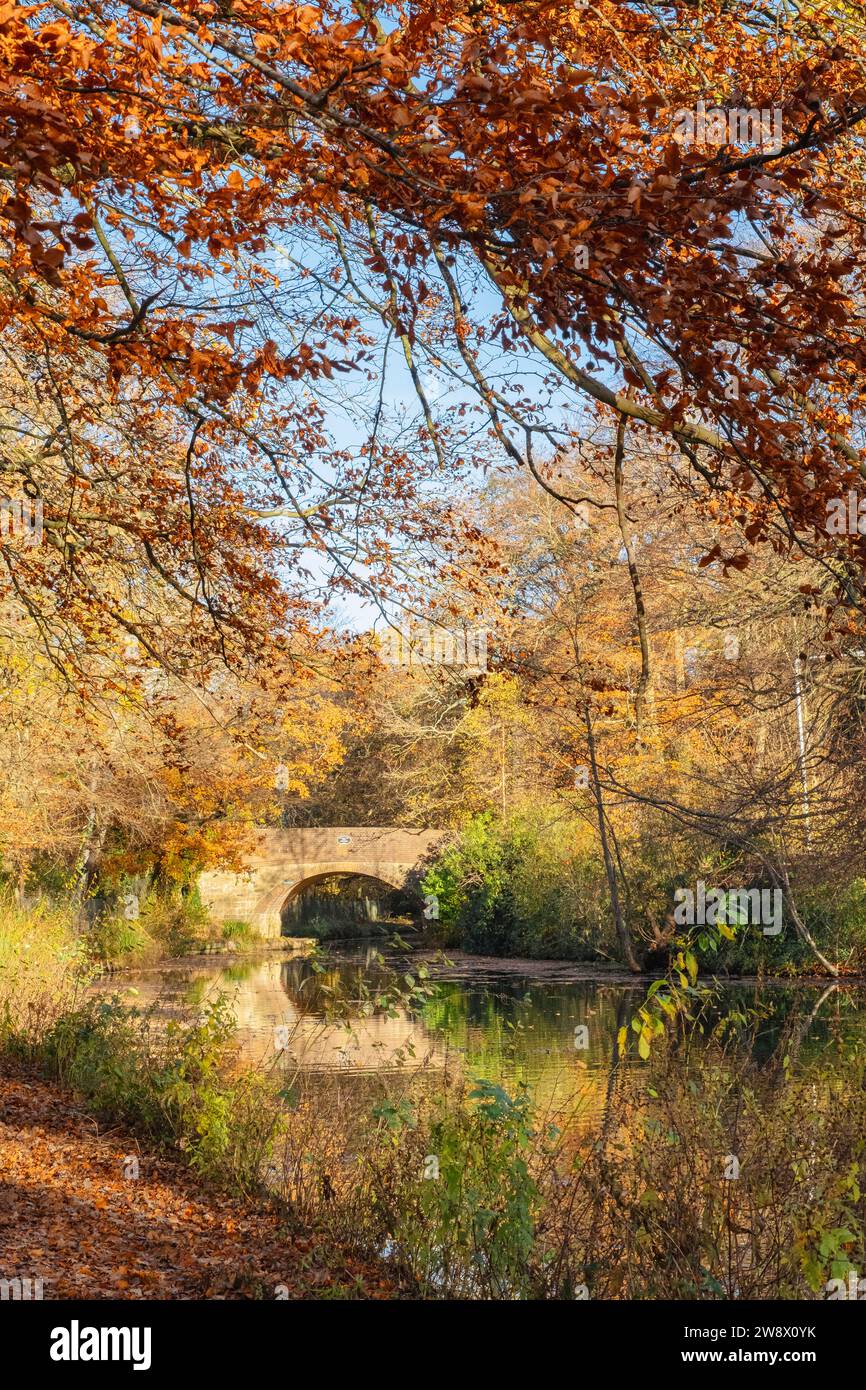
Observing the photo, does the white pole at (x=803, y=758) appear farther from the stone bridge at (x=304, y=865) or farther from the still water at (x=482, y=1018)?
the stone bridge at (x=304, y=865)

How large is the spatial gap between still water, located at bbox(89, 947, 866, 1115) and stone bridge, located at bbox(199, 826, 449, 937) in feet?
15.9

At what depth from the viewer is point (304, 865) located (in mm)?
31188

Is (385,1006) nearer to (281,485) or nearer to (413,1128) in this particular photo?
(413,1128)

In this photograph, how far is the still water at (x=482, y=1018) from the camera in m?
9.50

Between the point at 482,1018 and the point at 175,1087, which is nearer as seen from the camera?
the point at 175,1087

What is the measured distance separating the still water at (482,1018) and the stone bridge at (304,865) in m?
4.85

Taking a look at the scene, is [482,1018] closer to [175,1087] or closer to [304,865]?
[175,1087]

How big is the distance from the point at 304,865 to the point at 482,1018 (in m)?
15.0

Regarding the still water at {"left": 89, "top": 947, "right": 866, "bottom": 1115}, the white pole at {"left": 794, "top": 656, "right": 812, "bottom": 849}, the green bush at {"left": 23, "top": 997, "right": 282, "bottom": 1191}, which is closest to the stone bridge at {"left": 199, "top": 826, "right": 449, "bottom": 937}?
the still water at {"left": 89, "top": 947, "right": 866, "bottom": 1115}

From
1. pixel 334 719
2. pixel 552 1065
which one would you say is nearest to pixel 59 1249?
pixel 552 1065

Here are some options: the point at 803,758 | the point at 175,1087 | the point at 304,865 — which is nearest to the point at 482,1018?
the point at 803,758

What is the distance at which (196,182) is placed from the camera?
3.88m

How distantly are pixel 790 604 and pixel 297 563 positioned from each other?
6.28 metres

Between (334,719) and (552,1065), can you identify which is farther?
(334,719)
